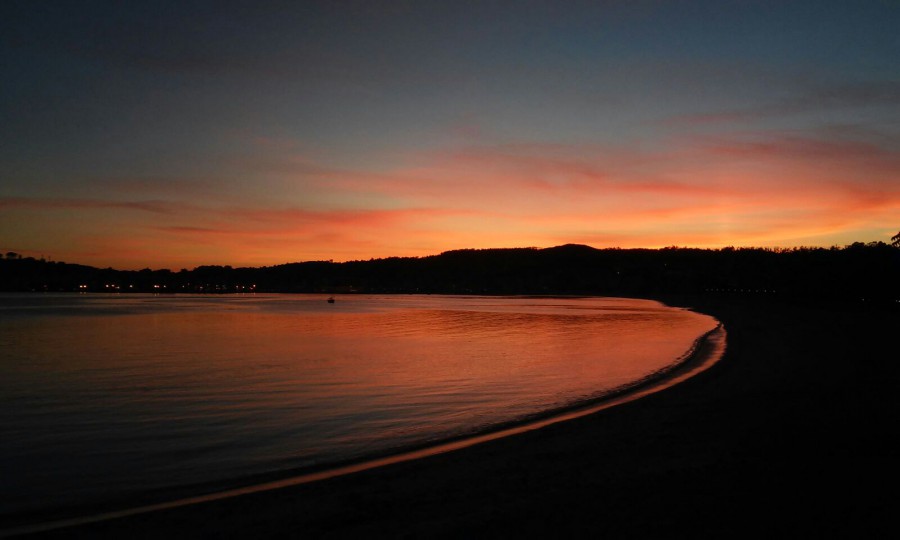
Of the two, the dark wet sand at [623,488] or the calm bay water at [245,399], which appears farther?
the calm bay water at [245,399]

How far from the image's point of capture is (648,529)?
6.40 m

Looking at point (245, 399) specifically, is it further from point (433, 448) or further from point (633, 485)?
point (633, 485)

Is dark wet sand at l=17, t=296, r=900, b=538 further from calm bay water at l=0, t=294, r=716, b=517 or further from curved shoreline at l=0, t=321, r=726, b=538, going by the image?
calm bay water at l=0, t=294, r=716, b=517

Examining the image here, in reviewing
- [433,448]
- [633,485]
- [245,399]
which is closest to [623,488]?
[633,485]

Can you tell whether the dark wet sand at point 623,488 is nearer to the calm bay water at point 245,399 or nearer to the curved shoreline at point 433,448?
the curved shoreline at point 433,448

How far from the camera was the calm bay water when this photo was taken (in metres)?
10.6

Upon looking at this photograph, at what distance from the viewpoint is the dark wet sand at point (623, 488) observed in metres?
6.60

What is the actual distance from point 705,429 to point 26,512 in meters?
10.6

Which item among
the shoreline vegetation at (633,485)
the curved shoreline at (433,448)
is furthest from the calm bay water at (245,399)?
the shoreline vegetation at (633,485)

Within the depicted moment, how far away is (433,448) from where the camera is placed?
11.3m

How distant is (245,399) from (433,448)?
859 centimetres

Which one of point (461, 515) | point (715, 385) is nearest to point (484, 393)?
point (715, 385)

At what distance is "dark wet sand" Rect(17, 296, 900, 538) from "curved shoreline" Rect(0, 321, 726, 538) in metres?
0.46

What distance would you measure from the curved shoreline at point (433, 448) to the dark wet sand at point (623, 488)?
0.46 m
